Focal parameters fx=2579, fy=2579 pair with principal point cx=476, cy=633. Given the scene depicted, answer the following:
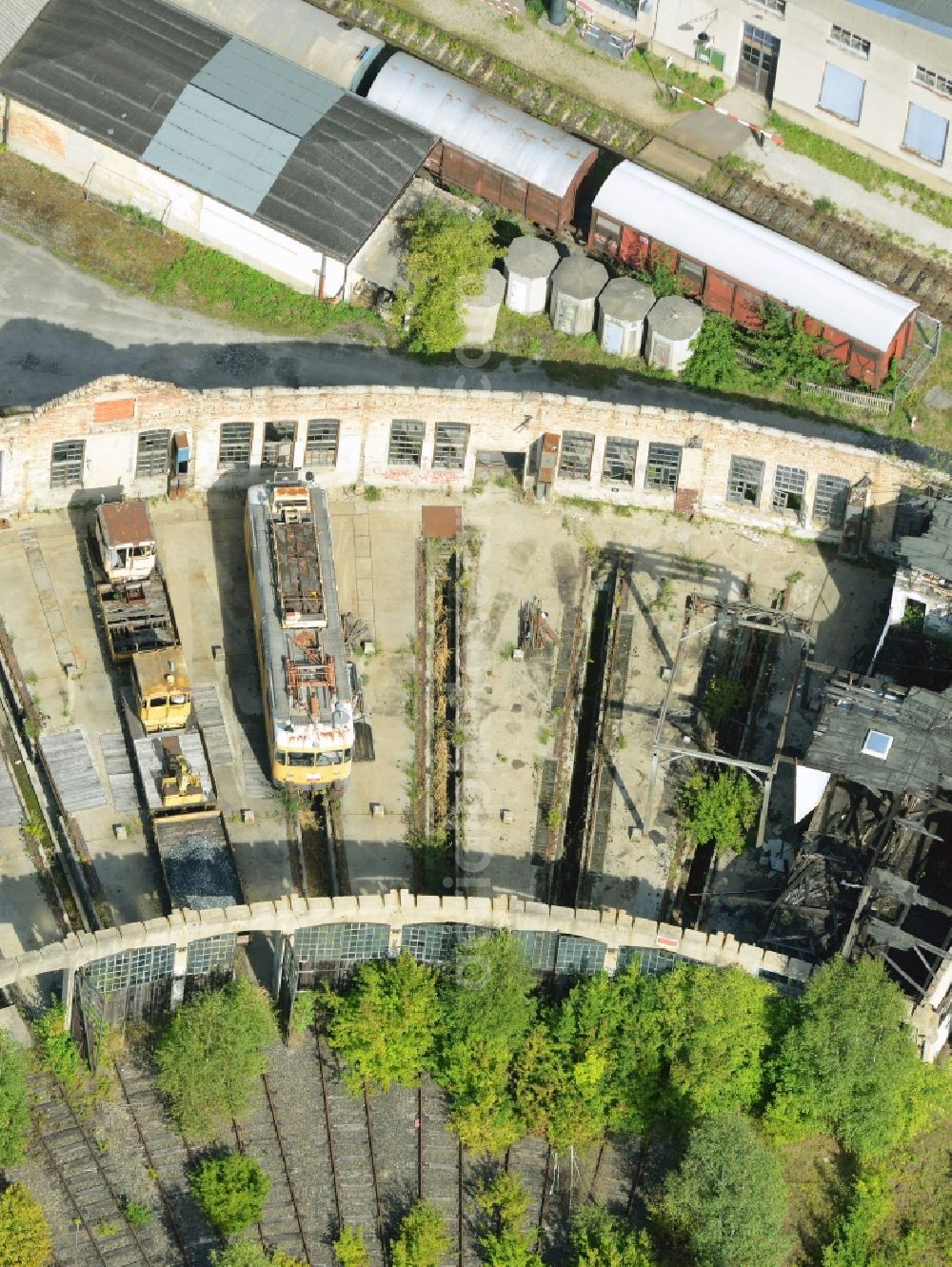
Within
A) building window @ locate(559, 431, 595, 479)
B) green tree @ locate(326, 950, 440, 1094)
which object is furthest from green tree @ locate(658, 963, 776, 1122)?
building window @ locate(559, 431, 595, 479)

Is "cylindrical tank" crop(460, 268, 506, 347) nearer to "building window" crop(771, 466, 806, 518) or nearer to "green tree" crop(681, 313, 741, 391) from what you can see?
"green tree" crop(681, 313, 741, 391)

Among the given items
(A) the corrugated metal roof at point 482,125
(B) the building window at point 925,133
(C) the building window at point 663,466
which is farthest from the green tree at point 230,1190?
(B) the building window at point 925,133

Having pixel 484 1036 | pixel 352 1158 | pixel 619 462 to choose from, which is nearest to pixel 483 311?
pixel 619 462

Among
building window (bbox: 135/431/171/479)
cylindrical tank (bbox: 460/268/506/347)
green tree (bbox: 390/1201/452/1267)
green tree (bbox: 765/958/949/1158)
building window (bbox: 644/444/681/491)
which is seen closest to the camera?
green tree (bbox: 390/1201/452/1267)

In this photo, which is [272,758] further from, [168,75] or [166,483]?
[168,75]

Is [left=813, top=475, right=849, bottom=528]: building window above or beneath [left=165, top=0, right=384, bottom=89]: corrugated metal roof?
beneath

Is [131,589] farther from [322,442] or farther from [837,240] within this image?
[837,240]
